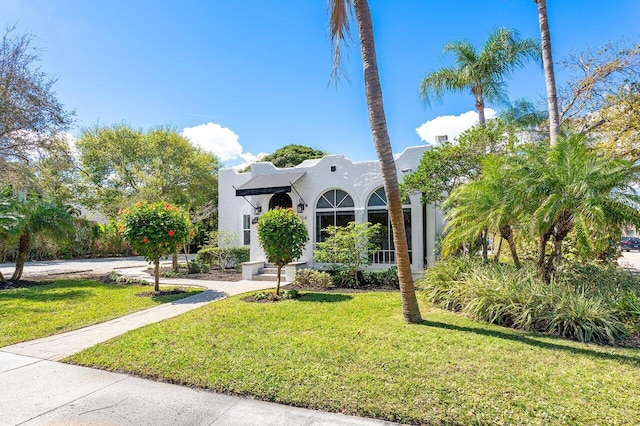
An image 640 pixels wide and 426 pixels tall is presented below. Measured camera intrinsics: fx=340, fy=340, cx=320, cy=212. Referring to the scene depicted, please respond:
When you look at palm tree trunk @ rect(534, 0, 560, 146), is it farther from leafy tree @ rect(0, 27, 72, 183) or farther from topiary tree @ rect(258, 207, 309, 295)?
leafy tree @ rect(0, 27, 72, 183)

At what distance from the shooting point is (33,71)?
46.5 feet

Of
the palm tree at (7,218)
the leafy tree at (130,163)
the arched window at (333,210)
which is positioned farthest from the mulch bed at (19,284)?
the leafy tree at (130,163)

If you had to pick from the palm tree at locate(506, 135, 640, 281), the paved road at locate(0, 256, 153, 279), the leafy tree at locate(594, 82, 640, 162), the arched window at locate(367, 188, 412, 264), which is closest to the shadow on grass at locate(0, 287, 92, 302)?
the paved road at locate(0, 256, 153, 279)

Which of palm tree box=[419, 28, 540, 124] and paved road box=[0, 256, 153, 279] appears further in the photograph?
paved road box=[0, 256, 153, 279]

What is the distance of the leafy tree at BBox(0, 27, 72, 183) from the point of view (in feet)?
44.4

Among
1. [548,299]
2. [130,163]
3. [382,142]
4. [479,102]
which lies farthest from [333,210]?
[130,163]

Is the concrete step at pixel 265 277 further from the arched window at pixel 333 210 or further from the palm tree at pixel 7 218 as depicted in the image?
the palm tree at pixel 7 218

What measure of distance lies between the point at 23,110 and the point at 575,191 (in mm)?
19222

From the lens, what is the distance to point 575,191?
7781mm

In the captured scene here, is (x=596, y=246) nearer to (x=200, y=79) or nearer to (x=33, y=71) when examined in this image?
(x=200, y=79)

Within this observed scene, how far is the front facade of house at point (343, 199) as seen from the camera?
14570 mm

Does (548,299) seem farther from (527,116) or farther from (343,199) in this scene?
(527,116)

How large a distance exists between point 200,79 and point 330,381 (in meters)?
15.6

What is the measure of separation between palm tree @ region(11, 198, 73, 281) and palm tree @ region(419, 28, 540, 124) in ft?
59.7
